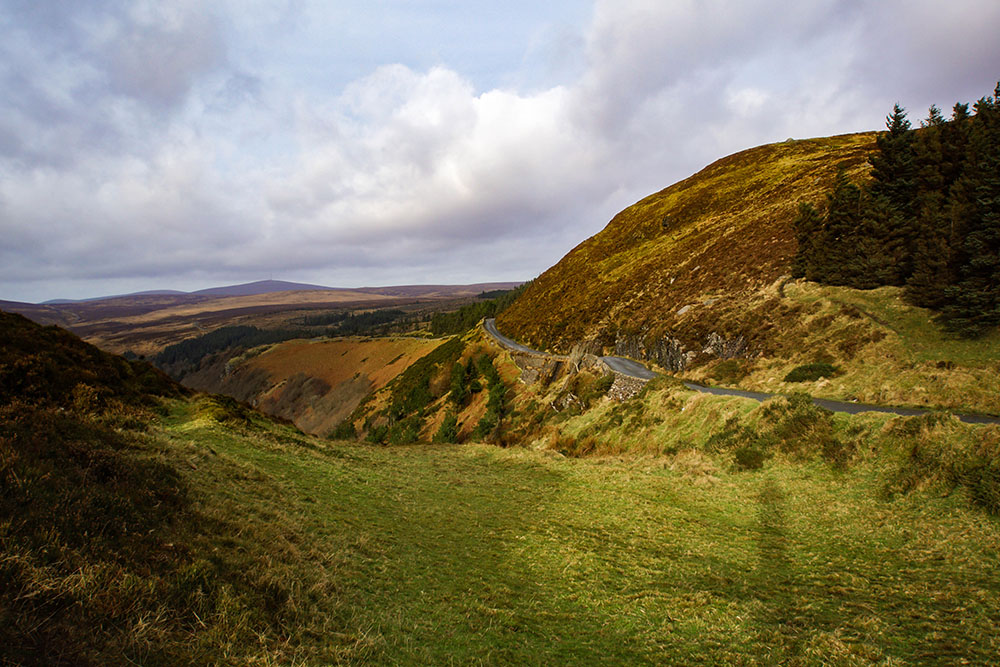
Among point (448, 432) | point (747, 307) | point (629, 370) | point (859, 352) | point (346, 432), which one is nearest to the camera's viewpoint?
point (859, 352)

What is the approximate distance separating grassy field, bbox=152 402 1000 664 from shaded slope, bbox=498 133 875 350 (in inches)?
977

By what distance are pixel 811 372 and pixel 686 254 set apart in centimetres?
3186

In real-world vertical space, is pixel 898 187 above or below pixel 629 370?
above

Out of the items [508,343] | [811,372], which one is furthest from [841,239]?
[508,343]

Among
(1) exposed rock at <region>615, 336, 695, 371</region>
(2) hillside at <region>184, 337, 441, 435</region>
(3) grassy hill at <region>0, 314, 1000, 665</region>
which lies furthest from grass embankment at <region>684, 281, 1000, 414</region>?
(2) hillside at <region>184, 337, 441, 435</region>

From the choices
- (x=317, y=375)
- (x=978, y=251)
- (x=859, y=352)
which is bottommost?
(x=317, y=375)

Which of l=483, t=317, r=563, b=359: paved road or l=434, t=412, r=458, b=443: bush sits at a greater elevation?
l=483, t=317, r=563, b=359: paved road

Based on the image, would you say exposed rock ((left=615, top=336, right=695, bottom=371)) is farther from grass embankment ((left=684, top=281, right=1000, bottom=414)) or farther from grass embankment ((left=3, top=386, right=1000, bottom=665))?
grass embankment ((left=3, top=386, right=1000, bottom=665))

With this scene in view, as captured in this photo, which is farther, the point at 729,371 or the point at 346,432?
the point at 346,432

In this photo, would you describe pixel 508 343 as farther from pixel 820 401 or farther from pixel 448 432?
pixel 820 401

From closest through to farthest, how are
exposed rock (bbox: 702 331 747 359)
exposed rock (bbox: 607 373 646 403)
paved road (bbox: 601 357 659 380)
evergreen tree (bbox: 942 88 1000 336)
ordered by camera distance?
evergreen tree (bbox: 942 88 1000 336) → exposed rock (bbox: 607 373 646 403) → paved road (bbox: 601 357 659 380) → exposed rock (bbox: 702 331 747 359)

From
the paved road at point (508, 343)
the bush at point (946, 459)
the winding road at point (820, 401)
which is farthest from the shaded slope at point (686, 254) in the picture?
the bush at point (946, 459)

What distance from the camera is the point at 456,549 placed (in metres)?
10.5

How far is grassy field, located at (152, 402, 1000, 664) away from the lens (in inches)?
Answer: 253
